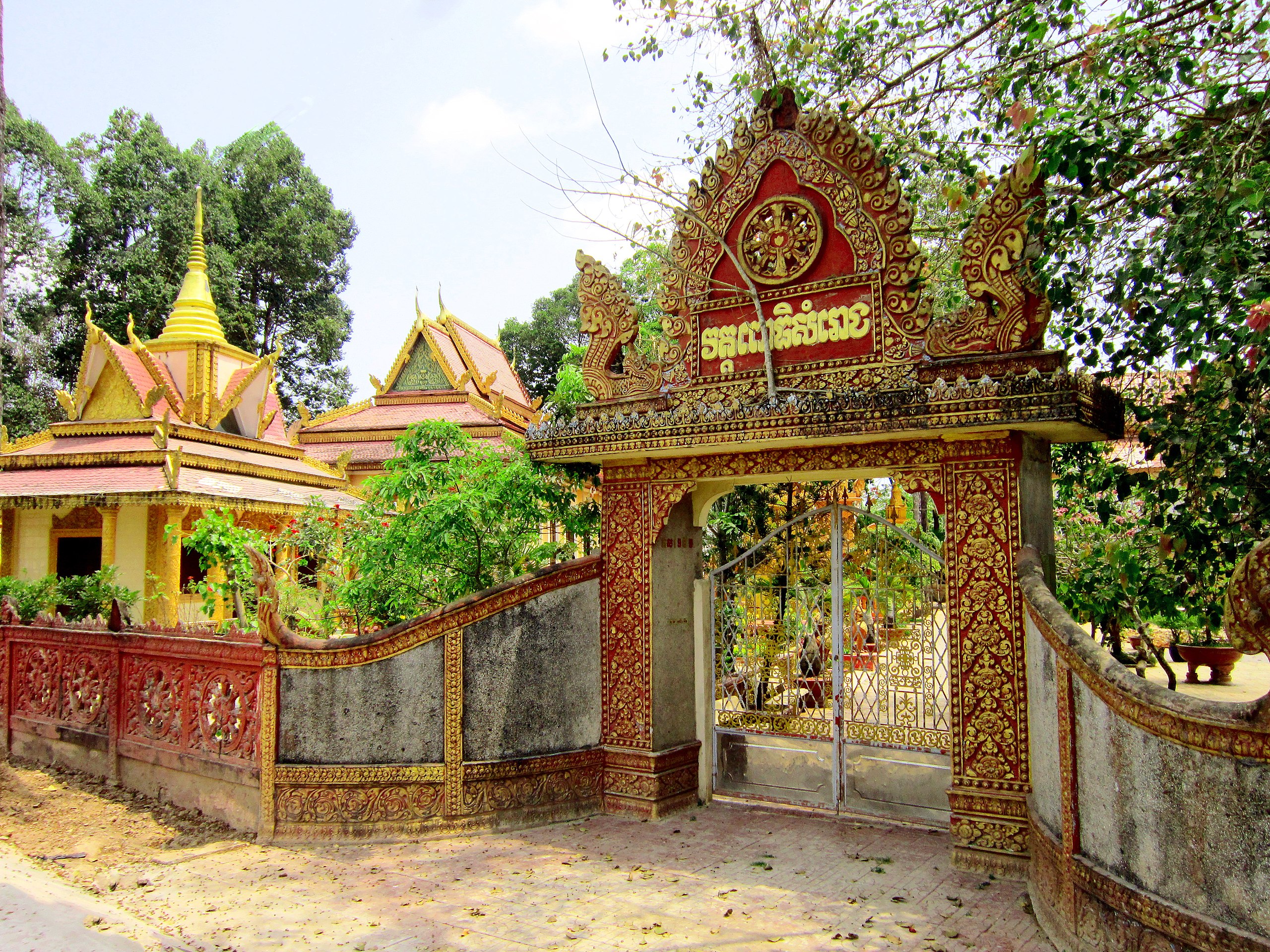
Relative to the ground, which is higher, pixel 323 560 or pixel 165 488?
pixel 165 488

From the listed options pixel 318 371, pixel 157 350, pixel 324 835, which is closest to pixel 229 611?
pixel 157 350

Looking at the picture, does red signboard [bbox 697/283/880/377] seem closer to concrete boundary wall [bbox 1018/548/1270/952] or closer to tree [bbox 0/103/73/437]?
concrete boundary wall [bbox 1018/548/1270/952]

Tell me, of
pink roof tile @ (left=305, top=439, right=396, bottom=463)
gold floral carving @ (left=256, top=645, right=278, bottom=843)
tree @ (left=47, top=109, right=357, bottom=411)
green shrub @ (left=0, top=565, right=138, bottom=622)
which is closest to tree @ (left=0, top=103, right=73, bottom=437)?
tree @ (left=47, top=109, right=357, bottom=411)

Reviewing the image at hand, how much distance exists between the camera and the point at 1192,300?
470 centimetres

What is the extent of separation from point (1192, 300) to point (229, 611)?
1536 cm

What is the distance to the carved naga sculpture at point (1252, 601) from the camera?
3207 millimetres

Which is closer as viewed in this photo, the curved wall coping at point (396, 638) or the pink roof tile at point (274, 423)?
the curved wall coping at point (396, 638)

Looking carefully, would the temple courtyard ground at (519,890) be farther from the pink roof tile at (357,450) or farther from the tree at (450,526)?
the pink roof tile at (357,450)

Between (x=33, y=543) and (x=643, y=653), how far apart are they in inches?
613

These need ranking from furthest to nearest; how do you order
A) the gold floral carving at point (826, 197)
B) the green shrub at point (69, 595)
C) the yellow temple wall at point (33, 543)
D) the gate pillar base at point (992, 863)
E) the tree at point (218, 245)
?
the tree at point (218, 245) < the yellow temple wall at point (33, 543) < the green shrub at point (69, 595) < the gold floral carving at point (826, 197) < the gate pillar base at point (992, 863)

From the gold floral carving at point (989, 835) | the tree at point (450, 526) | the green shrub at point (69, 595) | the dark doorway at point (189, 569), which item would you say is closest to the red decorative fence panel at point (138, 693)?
the tree at point (450, 526)

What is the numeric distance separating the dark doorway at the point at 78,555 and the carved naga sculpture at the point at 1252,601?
61.8ft

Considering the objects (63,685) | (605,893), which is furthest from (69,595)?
(605,893)

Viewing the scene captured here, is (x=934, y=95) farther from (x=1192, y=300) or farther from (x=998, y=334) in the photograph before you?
(x=1192, y=300)
